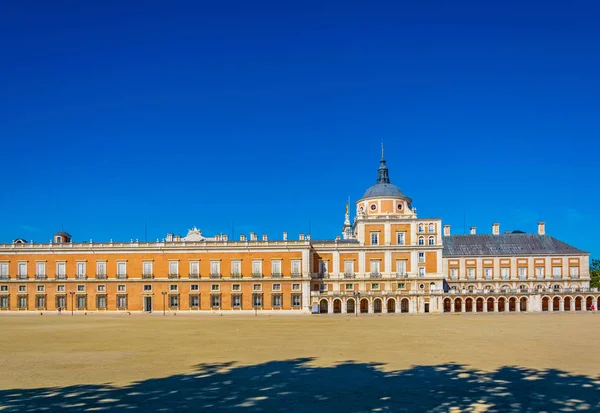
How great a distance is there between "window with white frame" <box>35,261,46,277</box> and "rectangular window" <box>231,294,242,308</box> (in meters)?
24.4

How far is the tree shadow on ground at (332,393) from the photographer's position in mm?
16312

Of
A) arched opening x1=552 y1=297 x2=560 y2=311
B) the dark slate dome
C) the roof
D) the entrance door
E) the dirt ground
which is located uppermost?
A: the dark slate dome

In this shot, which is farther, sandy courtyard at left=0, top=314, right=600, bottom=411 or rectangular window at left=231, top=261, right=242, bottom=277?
rectangular window at left=231, top=261, right=242, bottom=277

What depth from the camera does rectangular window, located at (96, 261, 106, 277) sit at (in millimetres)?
77375

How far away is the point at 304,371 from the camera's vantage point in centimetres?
2253

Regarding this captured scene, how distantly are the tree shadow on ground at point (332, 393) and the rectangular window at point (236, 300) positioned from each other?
5413cm

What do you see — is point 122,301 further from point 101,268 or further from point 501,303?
point 501,303

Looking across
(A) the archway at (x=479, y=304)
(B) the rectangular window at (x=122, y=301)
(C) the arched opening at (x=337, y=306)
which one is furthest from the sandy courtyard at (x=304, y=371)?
(A) the archway at (x=479, y=304)

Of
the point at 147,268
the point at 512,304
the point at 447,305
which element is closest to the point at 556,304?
the point at 512,304

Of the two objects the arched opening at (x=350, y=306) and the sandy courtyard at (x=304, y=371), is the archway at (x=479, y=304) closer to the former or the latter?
the arched opening at (x=350, y=306)

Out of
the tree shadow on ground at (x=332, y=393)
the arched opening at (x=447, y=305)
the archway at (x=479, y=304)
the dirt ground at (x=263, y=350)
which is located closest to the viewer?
the tree shadow on ground at (x=332, y=393)

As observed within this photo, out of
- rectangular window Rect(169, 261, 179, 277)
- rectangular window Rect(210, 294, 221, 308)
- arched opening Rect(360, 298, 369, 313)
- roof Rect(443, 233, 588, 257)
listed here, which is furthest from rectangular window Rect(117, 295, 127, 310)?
roof Rect(443, 233, 588, 257)

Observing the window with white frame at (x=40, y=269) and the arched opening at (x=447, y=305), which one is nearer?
the arched opening at (x=447, y=305)

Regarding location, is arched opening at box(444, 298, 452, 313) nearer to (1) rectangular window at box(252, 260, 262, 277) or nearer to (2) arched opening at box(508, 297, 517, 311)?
(2) arched opening at box(508, 297, 517, 311)
